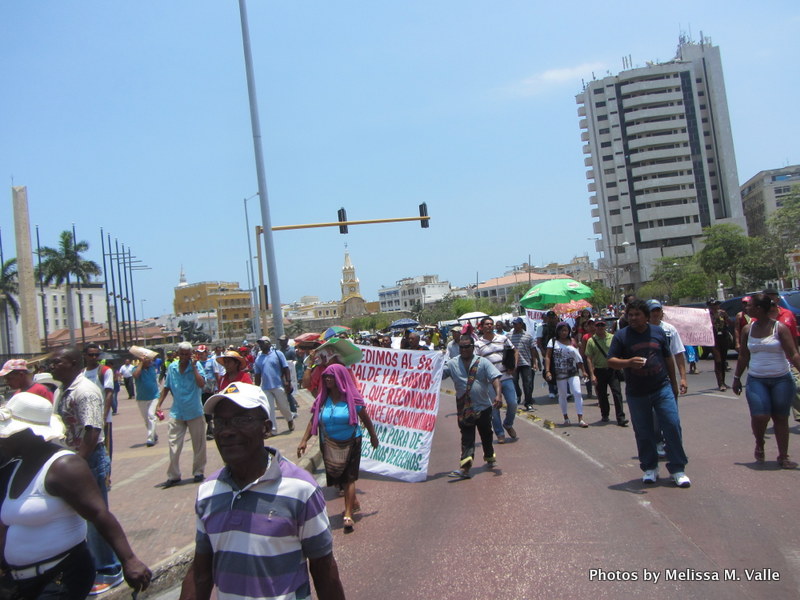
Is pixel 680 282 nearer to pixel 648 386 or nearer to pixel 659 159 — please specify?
pixel 659 159

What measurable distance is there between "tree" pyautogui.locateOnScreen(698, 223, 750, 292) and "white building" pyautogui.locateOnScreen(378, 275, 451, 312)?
360ft

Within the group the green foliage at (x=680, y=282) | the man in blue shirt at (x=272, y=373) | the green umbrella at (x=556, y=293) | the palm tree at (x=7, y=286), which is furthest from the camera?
the green foliage at (x=680, y=282)

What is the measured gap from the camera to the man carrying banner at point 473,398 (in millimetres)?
8203

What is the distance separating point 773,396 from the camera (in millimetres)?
7082

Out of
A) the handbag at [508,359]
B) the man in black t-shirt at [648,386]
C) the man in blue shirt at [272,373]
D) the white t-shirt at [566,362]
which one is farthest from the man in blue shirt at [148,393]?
the man in black t-shirt at [648,386]

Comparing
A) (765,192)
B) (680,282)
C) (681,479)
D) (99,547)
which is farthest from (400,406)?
(765,192)

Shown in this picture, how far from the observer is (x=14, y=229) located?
4619 cm

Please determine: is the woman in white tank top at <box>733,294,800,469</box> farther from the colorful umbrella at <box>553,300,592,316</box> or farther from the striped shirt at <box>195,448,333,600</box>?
the colorful umbrella at <box>553,300,592,316</box>

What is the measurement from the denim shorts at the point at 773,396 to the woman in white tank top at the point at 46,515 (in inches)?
237

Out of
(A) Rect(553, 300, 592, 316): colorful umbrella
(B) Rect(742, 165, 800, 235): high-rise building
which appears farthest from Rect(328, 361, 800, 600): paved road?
(B) Rect(742, 165, 800, 235): high-rise building

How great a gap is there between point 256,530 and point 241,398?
0.51 meters

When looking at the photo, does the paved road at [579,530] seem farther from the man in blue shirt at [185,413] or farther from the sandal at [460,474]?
the man in blue shirt at [185,413]

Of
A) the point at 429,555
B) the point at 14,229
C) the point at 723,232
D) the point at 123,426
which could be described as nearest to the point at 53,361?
the point at 429,555

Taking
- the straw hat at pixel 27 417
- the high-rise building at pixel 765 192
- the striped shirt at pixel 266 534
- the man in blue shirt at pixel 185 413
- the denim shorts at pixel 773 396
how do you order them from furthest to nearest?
1. the high-rise building at pixel 765 192
2. the man in blue shirt at pixel 185 413
3. the denim shorts at pixel 773 396
4. the straw hat at pixel 27 417
5. the striped shirt at pixel 266 534
